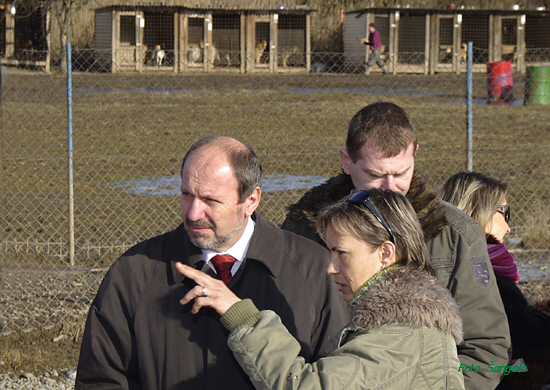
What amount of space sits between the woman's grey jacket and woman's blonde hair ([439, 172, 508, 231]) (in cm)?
130

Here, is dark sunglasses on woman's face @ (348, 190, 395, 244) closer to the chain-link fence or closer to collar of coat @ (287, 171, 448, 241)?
collar of coat @ (287, 171, 448, 241)

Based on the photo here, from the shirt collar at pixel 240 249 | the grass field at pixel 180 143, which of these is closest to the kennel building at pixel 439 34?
the grass field at pixel 180 143

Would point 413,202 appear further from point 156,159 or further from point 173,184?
point 156,159

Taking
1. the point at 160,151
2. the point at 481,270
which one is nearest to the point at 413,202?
the point at 481,270

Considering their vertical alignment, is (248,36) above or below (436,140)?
above

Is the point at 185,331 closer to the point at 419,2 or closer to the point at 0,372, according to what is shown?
the point at 0,372

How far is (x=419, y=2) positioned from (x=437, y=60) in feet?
24.6

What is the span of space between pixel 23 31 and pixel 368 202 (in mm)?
29661

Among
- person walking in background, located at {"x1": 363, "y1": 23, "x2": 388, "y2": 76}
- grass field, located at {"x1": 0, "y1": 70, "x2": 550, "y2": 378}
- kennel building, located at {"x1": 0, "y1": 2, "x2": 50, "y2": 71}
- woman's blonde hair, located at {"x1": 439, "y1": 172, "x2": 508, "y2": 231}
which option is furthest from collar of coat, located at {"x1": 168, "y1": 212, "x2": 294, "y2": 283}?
person walking in background, located at {"x1": 363, "y1": 23, "x2": 388, "y2": 76}

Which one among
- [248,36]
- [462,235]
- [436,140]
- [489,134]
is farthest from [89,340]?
[248,36]

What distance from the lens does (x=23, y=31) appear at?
28.5 m

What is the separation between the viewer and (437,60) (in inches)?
1156

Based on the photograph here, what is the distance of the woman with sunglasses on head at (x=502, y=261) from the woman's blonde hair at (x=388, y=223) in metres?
1.15

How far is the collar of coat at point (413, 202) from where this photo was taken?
2637mm
